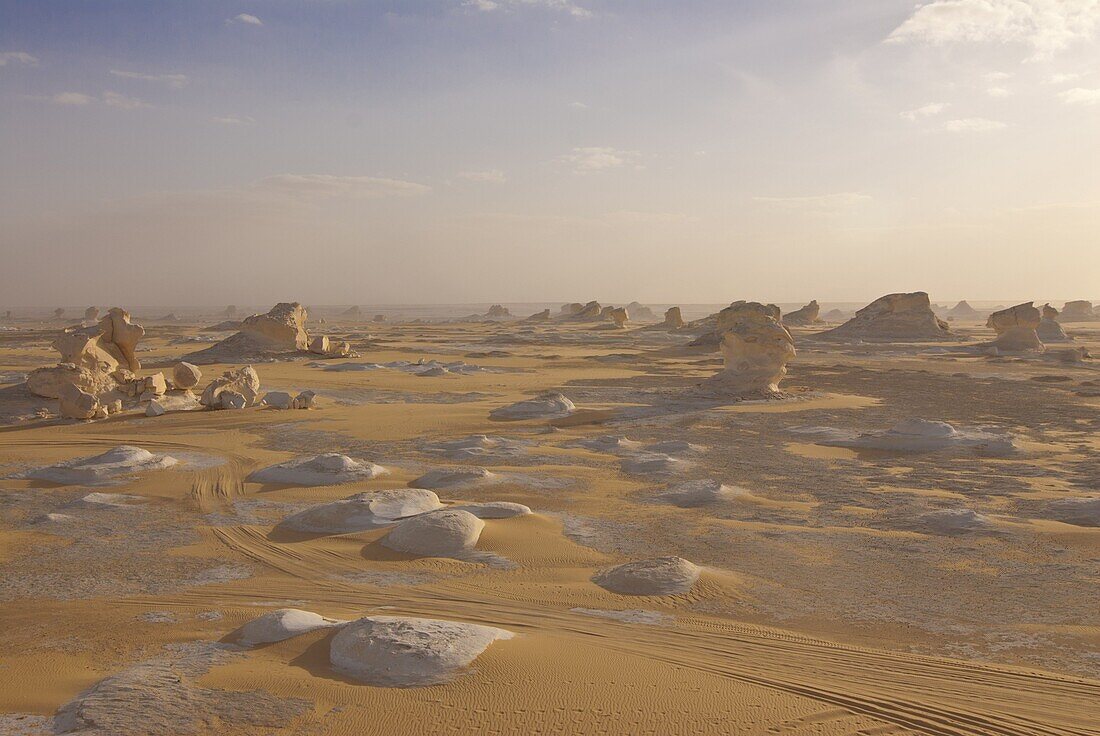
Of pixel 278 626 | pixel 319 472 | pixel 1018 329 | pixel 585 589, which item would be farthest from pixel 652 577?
pixel 1018 329

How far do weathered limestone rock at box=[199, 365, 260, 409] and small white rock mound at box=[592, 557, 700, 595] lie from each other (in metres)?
12.4

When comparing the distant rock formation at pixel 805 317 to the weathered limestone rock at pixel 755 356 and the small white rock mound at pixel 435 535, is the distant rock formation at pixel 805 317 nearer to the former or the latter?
the weathered limestone rock at pixel 755 356

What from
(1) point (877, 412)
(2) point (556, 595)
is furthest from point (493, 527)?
(1) point (877, 412)

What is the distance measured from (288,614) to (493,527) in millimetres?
2846

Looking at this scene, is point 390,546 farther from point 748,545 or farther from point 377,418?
point 377,418

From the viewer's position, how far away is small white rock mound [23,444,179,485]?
32.9 feet

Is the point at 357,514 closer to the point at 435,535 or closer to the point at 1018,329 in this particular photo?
the point at 435,535

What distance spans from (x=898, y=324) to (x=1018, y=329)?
384 inches

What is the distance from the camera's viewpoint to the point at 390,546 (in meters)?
7.44

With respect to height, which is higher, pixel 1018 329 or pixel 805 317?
pixel 805 317

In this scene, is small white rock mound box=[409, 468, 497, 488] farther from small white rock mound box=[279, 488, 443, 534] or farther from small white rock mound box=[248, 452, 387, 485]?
small white rock mound box=[279, 488, 443, 534]

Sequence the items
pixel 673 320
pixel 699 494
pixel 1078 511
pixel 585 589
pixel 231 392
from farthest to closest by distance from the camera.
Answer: pixel 673 320 < pixel 231 392 < pixel 699 494 < pixel 1078 511 < pixel 585 589

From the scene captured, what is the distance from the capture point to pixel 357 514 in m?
8.12

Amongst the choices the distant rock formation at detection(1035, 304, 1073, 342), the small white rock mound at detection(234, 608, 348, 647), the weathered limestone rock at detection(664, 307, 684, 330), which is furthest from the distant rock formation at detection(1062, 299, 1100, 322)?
the small white rock mound at detection(234, 608, 348, 647)
